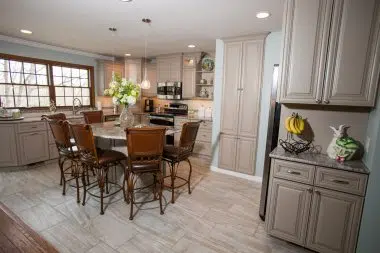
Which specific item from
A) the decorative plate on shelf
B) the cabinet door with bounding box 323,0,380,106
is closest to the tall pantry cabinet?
the decorative plate on shelf

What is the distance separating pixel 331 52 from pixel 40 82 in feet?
17.7

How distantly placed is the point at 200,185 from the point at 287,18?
2.56 m

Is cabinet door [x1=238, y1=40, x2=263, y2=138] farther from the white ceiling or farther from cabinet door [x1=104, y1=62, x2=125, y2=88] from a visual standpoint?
cabinet door [x1=104, y1=62, x2=125, y2=88]

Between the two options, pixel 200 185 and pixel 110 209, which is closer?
pixel 110 209

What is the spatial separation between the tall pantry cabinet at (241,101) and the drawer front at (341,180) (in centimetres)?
174

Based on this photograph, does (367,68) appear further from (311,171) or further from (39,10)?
(39,10)

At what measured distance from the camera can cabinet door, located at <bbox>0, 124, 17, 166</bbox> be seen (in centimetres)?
350

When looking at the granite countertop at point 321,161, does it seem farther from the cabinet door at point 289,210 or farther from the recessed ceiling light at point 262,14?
the recessed ceiling light at point 262,14

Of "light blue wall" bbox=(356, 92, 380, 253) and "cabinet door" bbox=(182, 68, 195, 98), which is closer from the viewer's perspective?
"light blue wall" bbox=(356, 92, 380, 253)

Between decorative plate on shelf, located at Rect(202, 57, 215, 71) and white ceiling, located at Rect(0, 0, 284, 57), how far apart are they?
561 mm

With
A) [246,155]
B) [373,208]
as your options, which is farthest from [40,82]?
[373,208]

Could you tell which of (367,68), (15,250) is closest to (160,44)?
(367,68)

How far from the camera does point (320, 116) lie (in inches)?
84.1

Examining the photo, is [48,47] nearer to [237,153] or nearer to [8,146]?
[8,146]
